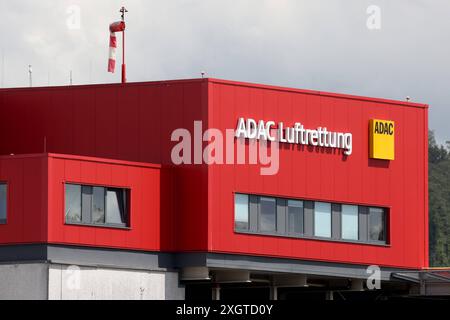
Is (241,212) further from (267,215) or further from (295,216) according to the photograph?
(295,216)

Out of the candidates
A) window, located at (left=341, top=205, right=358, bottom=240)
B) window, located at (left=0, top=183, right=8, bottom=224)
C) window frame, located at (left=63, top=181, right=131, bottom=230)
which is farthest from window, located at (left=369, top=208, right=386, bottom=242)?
window, located at (left=0, top=183, right=8, bottom=224)

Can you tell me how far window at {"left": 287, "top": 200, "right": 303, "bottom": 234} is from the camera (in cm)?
8388

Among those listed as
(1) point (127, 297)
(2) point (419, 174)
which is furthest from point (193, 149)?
(2) point (419, 174)

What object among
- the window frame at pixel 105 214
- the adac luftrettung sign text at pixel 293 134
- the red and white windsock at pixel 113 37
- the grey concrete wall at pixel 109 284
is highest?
the red and white windsock at pixel 113 37

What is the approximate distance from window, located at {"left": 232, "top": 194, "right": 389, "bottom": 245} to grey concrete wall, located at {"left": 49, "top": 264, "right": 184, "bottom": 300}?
404cm

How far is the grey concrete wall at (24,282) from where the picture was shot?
76312mm

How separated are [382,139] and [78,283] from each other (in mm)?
18009

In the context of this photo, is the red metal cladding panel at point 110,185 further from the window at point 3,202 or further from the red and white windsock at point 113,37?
the red and white windsock at point 113,37

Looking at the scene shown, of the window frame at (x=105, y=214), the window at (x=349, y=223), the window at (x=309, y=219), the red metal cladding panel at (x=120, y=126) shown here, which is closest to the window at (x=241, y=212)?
the window at (x=309, y=219)

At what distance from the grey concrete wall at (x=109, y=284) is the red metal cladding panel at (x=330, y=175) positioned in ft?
8.77

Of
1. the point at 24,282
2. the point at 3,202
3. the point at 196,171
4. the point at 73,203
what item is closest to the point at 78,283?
the point at 24,282

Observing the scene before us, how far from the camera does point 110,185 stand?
7931cm
